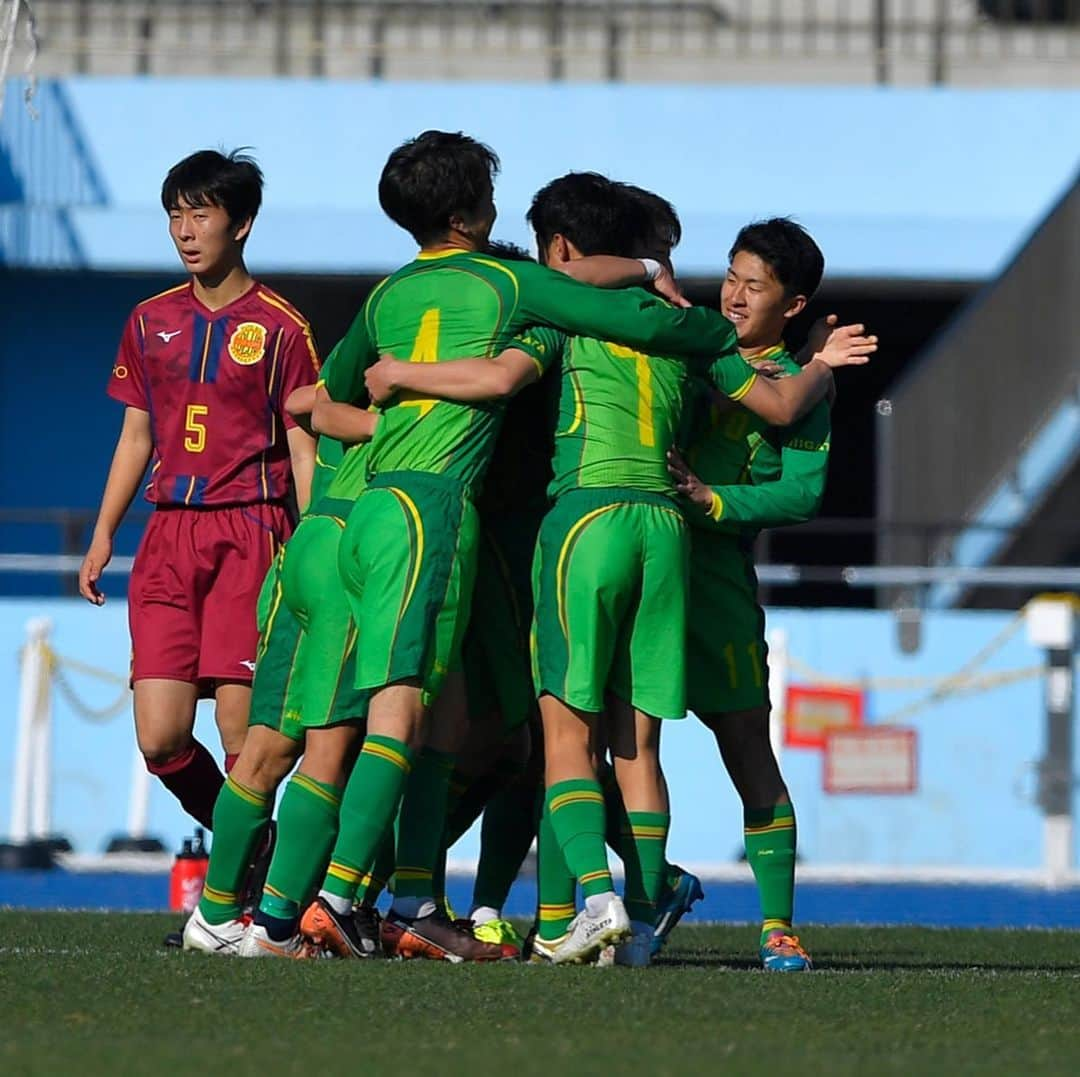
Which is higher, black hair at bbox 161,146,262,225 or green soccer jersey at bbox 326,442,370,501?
black hair at bbox 161,146,262,225

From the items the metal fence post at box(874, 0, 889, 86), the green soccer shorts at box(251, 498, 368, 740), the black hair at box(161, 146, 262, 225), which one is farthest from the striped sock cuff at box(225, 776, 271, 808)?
the metal fence post at box(874, 0, 889, 86)

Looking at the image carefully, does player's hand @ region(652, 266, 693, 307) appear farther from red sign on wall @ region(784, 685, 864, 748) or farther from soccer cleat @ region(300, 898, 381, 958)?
red sign on wall @ region(784, 685, 864, 748)

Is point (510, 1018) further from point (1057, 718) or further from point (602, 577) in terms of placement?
point (1057, 718)

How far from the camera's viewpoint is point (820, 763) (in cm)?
1501

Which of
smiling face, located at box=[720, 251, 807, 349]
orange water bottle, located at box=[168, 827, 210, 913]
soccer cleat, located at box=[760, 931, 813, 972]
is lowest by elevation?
orange water bottle, located at box=[168, 827, 210, 913]

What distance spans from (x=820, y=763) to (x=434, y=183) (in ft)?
31.7

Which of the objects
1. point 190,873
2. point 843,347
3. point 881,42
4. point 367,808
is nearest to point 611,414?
point 843,347

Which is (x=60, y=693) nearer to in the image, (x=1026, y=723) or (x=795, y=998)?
(x=1026, y=723)

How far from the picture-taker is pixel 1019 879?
41.8 ft

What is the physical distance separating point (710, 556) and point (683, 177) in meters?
12.3

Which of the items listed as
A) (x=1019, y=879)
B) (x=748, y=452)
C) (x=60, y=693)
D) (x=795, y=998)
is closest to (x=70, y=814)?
(x=60, y=693)

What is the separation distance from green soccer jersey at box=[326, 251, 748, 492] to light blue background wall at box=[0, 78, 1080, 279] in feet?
39.8

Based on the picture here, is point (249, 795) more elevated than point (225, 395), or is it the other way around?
point (225, 395)

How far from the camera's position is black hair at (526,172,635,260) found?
6.05m
